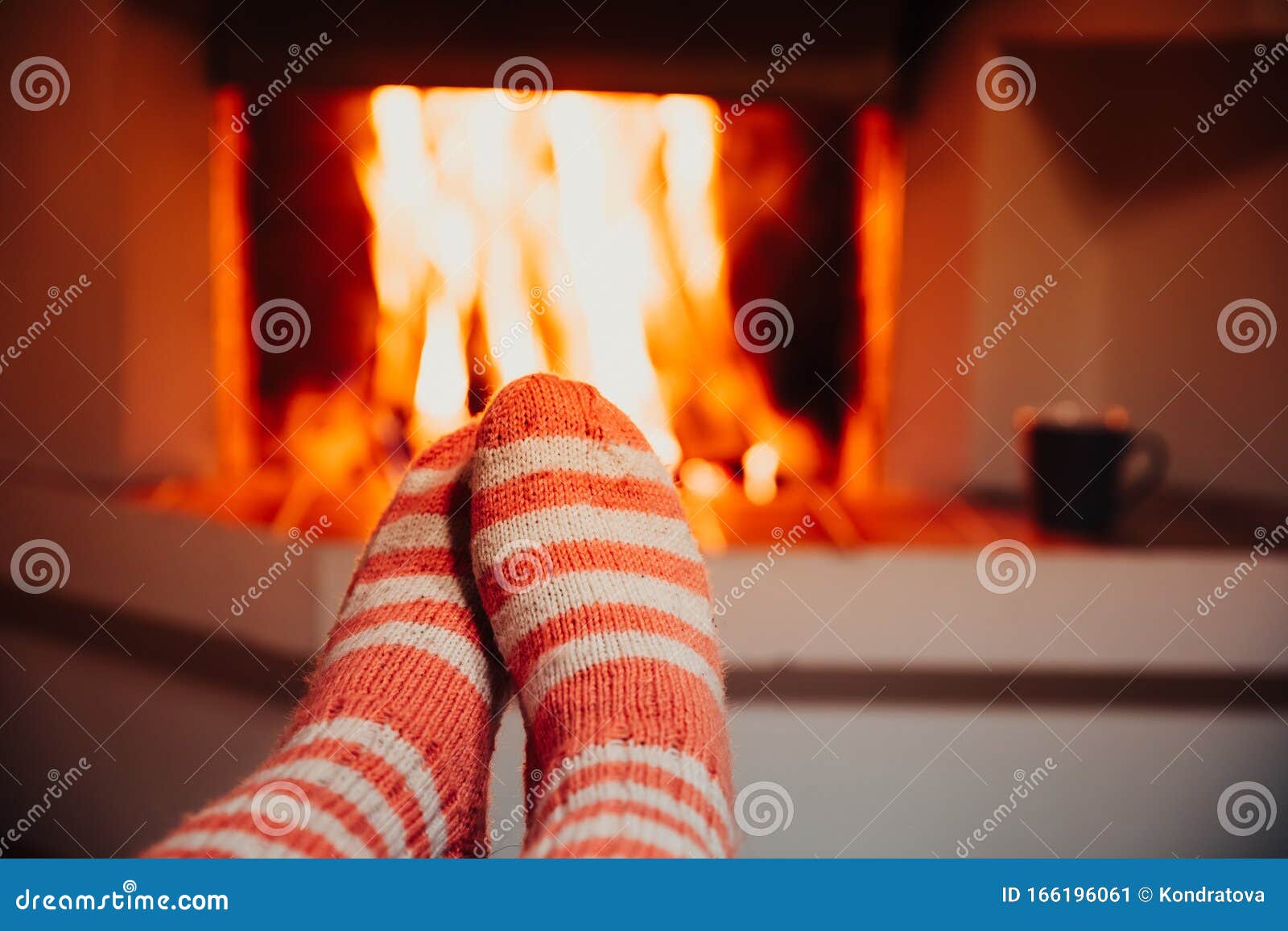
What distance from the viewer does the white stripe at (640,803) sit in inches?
20.6

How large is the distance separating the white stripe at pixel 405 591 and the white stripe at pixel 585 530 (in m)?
0.04

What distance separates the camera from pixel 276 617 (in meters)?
0.96

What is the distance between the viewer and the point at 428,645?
28.7 inches

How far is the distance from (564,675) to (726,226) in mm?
694

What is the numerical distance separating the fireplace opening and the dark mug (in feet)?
0.76

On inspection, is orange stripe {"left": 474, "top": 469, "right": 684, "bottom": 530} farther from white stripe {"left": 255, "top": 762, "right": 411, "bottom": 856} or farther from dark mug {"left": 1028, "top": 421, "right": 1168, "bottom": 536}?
dark mug {"left": 1028, "top": 421, "right": 1168, "bottom": 536}

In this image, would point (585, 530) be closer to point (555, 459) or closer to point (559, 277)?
point (555, 459)

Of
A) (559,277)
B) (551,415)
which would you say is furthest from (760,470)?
(551,415)

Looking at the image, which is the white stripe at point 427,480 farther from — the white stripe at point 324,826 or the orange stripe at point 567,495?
the white stripe at point 324,826

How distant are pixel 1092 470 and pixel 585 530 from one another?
1.86 feet

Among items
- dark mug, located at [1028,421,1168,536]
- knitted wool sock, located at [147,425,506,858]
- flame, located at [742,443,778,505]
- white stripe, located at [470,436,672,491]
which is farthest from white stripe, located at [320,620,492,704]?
dark mug, located at [1028,421,1168,536]

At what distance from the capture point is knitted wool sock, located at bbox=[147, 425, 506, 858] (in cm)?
51

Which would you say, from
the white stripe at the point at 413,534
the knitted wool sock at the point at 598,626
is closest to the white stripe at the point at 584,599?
the knitted wool sock at the point at 598,626

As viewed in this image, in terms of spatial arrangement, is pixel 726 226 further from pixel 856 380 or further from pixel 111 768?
pixel 111 768
